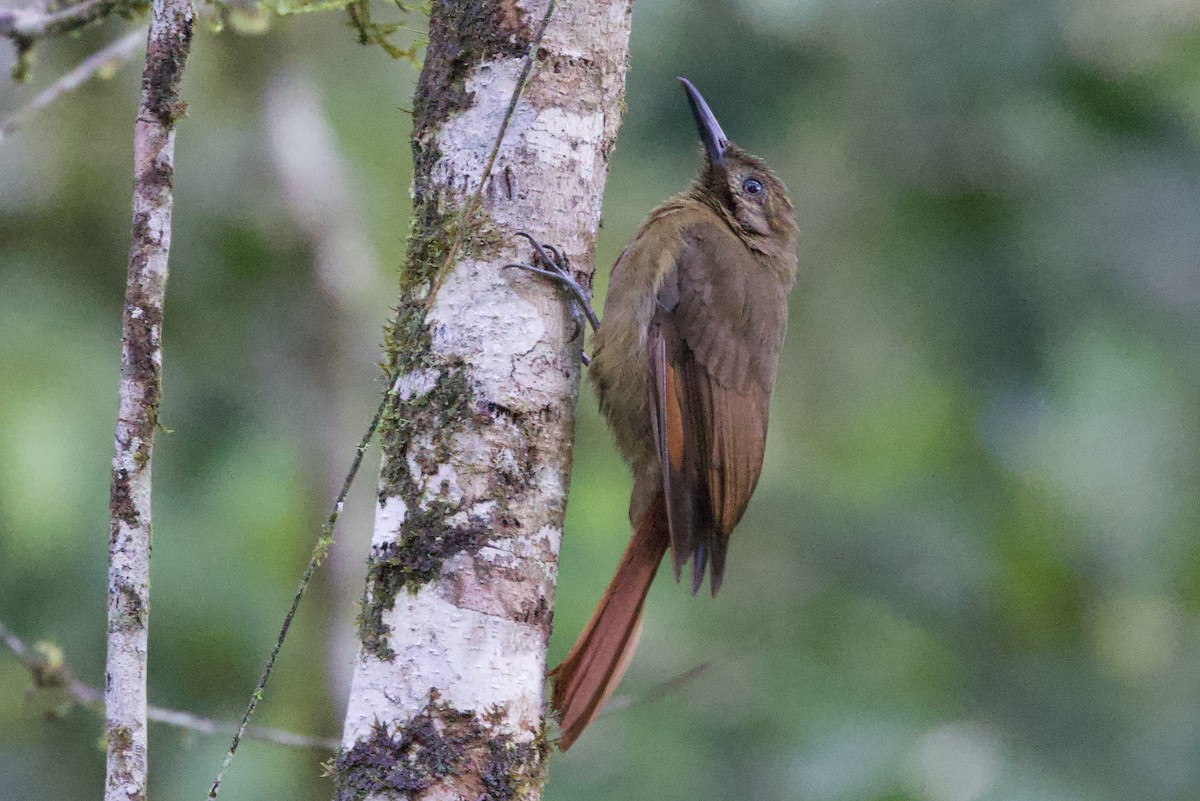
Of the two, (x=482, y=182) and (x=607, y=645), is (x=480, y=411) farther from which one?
(x=607, y=645)

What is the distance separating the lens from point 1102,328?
5004mm

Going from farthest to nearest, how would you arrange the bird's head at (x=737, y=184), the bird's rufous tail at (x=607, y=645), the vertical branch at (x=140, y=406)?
the bird's head at (x=737, y=184)
the bird's rufous tail at (x=607, y=645)
the vertical branch at (x=140, y=406)

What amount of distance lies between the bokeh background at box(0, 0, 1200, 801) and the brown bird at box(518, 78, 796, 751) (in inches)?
48.3

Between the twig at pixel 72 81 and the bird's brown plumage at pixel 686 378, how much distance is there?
130cm

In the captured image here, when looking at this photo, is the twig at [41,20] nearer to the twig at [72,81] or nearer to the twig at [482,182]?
the twig at [72,81]

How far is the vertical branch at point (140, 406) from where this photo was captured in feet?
6.35

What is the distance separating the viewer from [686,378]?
3455 millimetres

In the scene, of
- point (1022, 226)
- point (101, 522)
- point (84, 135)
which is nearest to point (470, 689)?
point (101, 522)

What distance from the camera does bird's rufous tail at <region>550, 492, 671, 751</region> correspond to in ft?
8.79

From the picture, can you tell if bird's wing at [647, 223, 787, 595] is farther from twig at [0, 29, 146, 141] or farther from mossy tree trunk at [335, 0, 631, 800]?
twig at [0, 29, 146, 141]

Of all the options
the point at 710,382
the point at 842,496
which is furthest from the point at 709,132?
the point at 842,496

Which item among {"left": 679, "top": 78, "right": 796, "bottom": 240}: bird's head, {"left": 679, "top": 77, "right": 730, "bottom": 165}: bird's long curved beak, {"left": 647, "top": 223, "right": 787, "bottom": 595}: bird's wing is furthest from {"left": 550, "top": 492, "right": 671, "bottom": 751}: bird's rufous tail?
{"left": 679, "top": 77, "right": 730, "bottom": 165}: bird's long curved beak

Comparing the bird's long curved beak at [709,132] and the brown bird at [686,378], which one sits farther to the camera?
the bird's long curved beak at [709,132]

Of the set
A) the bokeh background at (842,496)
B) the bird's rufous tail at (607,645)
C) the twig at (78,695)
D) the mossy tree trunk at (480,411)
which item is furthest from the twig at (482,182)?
the bokeh background at (842,496)
